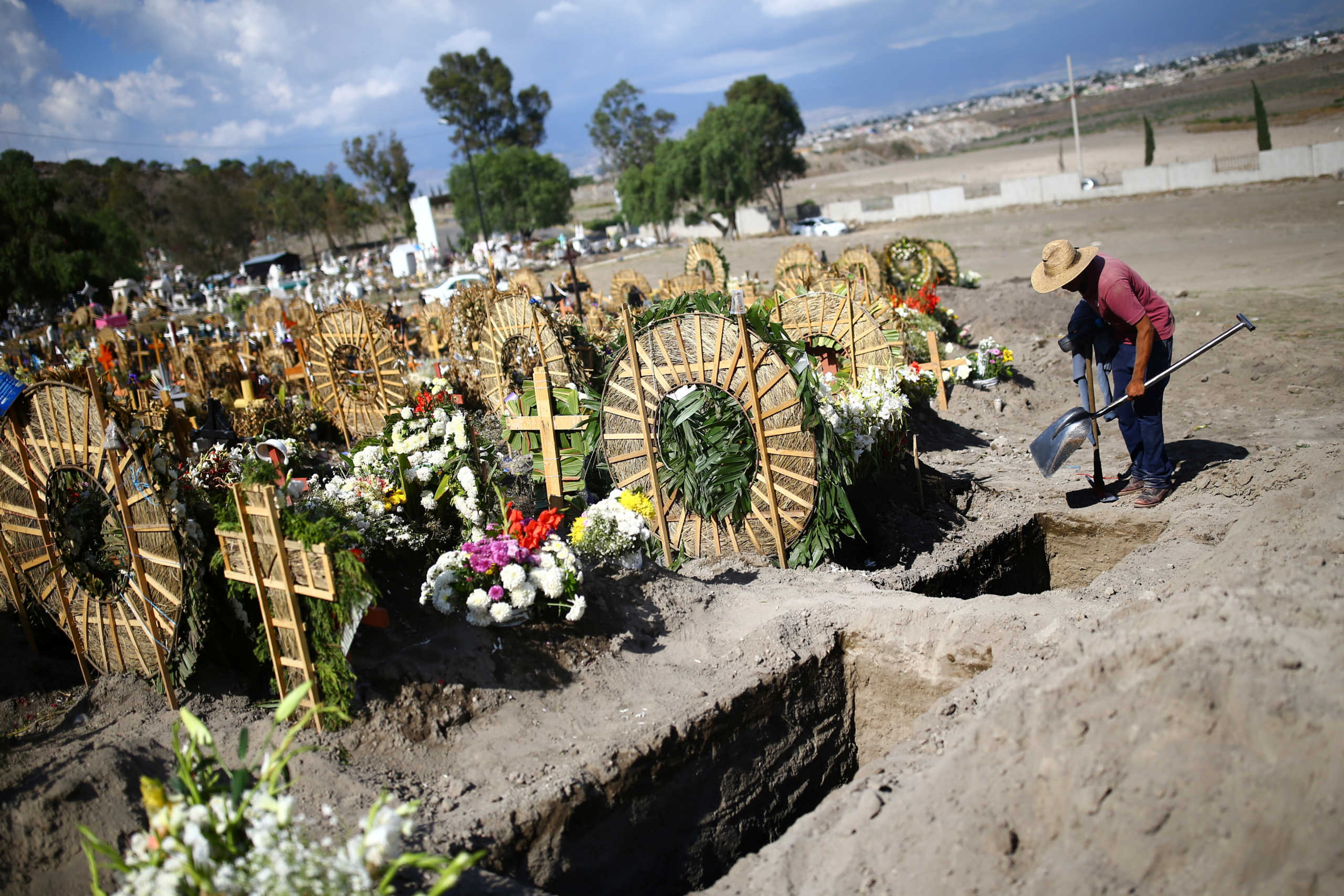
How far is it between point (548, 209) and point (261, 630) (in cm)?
5438

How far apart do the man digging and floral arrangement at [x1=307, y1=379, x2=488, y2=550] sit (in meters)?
4.81

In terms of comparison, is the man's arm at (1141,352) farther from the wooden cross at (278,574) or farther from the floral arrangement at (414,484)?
the wooden cross at (278,574)

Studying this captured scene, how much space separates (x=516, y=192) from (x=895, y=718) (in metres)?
55.7

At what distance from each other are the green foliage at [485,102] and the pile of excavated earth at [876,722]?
2904 inches

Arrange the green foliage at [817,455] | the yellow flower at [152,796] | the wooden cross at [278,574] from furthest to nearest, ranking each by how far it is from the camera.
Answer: the green foliage at [817,455] < the wooden cross at [278,574] < the yellow flower at [152,796]

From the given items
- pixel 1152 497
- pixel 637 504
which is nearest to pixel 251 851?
pixel 637 504

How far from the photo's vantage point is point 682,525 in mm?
7059

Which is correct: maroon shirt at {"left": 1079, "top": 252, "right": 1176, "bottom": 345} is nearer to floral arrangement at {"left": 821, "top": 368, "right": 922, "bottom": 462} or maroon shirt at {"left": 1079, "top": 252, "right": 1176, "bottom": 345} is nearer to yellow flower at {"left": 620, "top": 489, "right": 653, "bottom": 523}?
floral arrangement at {"left": 821, "top": 368, "right": 922, "bottom": 462}

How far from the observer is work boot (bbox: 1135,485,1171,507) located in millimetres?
7117

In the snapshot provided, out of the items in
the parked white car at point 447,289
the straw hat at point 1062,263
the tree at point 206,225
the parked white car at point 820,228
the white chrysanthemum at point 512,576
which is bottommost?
the white chrysanthemum at point 512,576

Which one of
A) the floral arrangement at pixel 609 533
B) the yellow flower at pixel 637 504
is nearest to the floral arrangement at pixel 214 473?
the floral arrangement at pixel 609 533

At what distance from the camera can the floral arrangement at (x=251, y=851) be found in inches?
109

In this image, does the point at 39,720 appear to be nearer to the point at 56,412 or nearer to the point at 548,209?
the point at 56,412

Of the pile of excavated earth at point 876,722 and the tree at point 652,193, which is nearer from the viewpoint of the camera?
the pile of excavated earth at point 876,722
